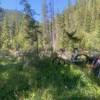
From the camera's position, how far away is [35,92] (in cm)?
909

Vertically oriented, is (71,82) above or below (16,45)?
above

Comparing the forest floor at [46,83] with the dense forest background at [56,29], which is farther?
the dense forest background at [56,29]

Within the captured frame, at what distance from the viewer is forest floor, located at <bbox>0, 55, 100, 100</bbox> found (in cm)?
899

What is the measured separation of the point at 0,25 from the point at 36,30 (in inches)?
1060

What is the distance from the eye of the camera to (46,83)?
32.7ft

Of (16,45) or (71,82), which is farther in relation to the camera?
(16,45)

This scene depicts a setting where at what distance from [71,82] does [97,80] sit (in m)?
1.38

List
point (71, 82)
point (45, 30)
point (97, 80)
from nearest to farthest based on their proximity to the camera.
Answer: point (71, 82) < point (97, 80) < point (45, 30)

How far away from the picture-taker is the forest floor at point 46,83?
8992mm

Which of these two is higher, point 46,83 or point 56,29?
point 46,83

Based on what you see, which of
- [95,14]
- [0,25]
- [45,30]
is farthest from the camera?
[95,14]

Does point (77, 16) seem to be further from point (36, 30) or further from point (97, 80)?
point (97, 80)

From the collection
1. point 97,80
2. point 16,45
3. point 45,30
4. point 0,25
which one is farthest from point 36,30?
point 97,80

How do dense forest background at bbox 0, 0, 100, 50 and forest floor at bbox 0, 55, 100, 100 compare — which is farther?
dense forest background at bbox 0, 0, 100, 50
